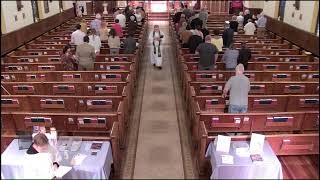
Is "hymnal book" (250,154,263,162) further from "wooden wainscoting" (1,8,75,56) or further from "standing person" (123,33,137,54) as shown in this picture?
"wooden wainscoting" (1,8,75,56)

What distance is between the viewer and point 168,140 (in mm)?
6457

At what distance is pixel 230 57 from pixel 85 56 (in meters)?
3.58

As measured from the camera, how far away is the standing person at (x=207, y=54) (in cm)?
804

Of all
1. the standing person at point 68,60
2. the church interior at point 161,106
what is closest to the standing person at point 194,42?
the church interior at point 161,106

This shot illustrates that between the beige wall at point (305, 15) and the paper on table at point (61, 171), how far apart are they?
9.65m

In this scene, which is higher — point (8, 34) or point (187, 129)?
point (8, 34)

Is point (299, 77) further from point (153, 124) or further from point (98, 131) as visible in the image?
point (98, 131)

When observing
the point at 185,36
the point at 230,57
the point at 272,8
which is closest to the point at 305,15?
the point at 272,8

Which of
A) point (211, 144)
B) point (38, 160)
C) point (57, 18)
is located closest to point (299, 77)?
point (211, 144)

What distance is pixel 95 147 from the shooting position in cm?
465

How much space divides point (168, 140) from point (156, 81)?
3893 millimetres

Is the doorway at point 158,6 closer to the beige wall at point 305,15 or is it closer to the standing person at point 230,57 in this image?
the beige wall at point 305,15

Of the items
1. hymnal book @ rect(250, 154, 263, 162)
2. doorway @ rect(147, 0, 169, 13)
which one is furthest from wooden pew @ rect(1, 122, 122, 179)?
doorway @ rect(147, 0, 169, 13)

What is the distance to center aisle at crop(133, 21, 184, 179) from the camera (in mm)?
5469
